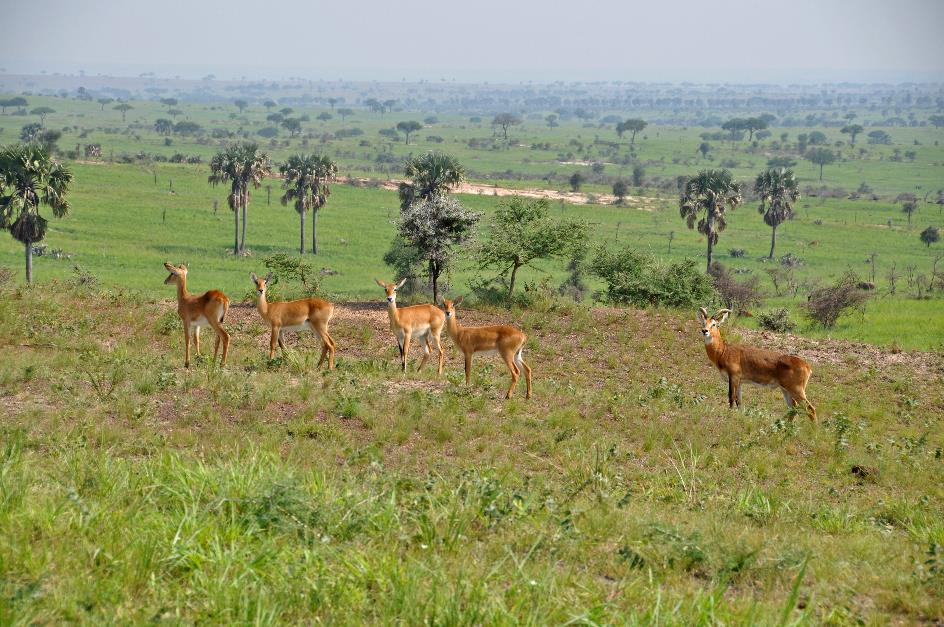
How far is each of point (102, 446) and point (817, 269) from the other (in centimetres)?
6665

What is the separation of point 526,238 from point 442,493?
21.0m

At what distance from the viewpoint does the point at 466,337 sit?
57.6 feet

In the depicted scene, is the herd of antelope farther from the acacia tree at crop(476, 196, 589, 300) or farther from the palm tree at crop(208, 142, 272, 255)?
the palm tree at crop(208, 142, 272, 255)

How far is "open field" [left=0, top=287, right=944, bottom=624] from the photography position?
24.9ft

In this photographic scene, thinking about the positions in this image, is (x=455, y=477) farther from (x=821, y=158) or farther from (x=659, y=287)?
(x=821, y=158)

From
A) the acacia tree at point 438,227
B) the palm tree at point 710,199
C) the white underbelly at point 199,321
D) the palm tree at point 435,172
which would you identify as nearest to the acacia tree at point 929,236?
the palm tree at point 710,199

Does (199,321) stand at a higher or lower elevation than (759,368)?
higher

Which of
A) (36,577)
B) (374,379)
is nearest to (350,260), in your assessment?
(374,379)

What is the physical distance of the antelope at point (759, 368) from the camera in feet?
58.1

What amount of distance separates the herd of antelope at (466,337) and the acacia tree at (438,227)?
32.6ft

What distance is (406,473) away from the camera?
11734 mm

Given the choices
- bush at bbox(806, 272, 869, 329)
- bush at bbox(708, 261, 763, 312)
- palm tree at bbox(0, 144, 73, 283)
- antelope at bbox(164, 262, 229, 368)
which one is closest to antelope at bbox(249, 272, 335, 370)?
antelope at bbox(164, 262, 229, 368)

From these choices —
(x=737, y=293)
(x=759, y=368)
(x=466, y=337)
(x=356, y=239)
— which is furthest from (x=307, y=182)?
(x=759, y=368)

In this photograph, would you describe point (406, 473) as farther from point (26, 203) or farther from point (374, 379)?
point (26, 203)
